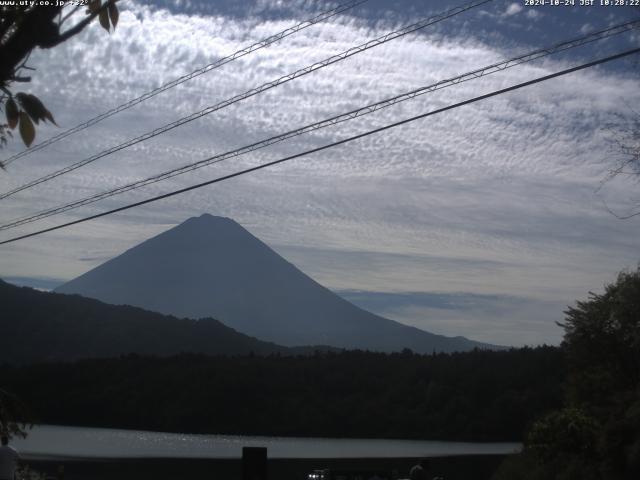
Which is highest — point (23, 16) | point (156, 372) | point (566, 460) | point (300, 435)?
point (23, 16)

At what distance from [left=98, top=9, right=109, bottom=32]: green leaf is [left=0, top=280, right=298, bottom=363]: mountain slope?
461ft

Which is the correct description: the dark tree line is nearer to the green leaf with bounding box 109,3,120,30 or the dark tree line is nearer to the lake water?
the lake water

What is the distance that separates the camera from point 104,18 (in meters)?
3.46

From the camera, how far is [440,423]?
106938mm

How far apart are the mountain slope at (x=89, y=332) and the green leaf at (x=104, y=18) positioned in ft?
461

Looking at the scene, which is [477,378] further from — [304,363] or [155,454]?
[155,454]

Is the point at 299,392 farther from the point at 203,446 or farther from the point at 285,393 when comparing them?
the point at 203,446

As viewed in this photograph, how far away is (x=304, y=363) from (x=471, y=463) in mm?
56052

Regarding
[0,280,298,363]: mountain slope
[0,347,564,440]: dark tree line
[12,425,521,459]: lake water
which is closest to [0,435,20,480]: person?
[12,425,521,459]: lake water

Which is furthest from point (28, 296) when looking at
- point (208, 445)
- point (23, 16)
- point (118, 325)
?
point (23, 16)

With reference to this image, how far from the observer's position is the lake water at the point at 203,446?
8369 centimetres

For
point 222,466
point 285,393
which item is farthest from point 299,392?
point 222,466

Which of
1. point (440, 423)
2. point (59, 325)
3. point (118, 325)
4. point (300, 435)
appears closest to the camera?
point (440, 423)

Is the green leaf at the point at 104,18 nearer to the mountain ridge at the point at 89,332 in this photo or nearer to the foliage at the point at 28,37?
the foliage at the point at 28,37
